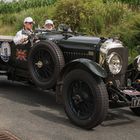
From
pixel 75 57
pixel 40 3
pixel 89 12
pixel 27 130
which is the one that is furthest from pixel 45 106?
pixel 40 3

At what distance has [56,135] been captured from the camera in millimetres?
6926

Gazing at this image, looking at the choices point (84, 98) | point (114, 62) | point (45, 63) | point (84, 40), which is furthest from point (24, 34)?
point (84, 98)

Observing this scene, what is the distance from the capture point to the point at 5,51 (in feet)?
32.3

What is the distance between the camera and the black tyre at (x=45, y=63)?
8.25 m

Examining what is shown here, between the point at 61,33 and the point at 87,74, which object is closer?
the point at 87,74

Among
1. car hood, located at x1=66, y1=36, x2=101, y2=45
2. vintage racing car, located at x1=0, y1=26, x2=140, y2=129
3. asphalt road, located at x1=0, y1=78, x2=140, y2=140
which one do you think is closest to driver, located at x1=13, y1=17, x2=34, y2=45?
vintage racing car, located at x1=0, y1=26, x2=140, y2=129

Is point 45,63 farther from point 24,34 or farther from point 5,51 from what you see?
point 5,51

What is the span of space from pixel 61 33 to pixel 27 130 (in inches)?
103

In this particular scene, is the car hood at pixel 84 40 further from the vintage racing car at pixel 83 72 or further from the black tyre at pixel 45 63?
the black tyre at pixel 45 63

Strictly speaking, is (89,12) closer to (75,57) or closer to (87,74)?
(75,57)

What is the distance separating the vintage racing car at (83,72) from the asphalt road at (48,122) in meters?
0.23

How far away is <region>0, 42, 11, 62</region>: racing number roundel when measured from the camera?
32.0 ft

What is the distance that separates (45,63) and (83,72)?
1343mm

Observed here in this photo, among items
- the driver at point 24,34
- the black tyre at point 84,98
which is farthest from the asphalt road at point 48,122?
the driver at point 24,34
